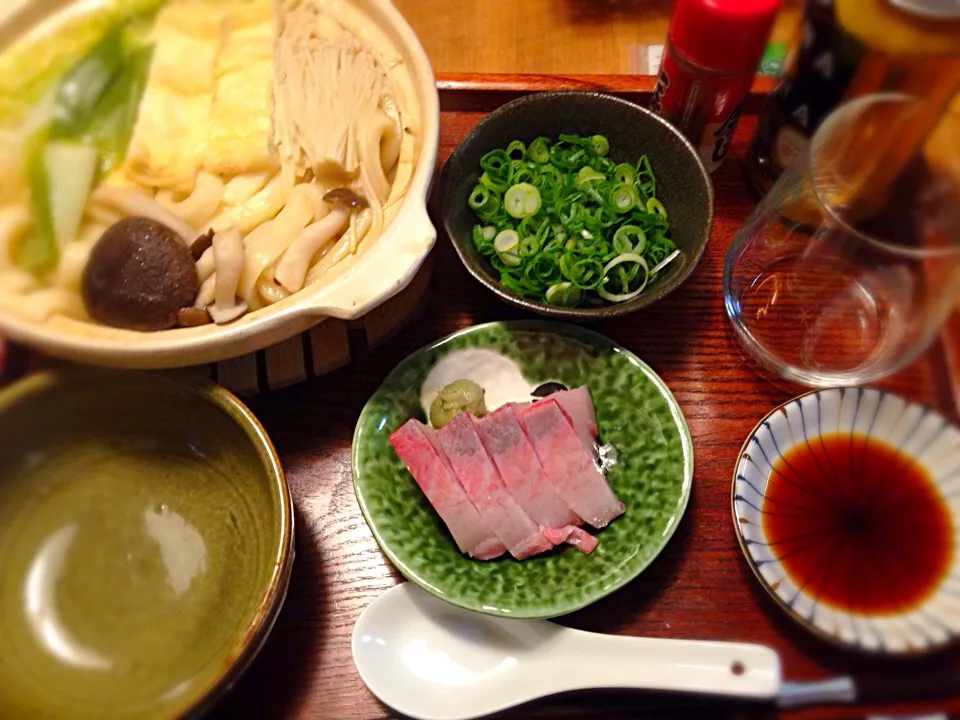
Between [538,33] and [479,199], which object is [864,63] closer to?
[479,199]

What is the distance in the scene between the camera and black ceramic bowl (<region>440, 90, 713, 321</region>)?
3.77 feet

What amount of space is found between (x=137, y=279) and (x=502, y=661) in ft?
2.45

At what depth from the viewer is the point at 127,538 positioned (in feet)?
3.38

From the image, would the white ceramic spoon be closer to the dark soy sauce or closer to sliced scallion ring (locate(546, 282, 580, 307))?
the dark soy sauce

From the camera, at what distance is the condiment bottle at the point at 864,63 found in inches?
37.7

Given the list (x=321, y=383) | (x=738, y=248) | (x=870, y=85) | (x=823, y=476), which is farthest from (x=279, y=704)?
(x=870, y=85)

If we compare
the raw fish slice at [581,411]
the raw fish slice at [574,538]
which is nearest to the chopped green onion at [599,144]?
the raw fish slice at [581,411]

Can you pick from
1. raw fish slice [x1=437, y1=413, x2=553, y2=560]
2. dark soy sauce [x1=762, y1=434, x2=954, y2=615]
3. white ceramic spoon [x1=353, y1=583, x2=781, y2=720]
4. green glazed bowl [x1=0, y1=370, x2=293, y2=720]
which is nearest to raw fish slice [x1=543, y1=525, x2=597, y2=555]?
raw fish slice [x1=437, y1=413, x2=553, y2=560]

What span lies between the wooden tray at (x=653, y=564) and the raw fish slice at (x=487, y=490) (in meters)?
0.12

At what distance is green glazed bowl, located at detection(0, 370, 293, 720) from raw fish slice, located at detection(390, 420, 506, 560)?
199mm

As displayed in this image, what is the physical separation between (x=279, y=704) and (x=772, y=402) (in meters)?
0.88

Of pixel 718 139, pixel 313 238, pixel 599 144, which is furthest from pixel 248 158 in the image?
pixel 718 139

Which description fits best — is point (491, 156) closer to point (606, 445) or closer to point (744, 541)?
point (606, 445)

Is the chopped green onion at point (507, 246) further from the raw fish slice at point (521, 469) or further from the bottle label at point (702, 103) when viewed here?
the bottle label at point (702, 103)
